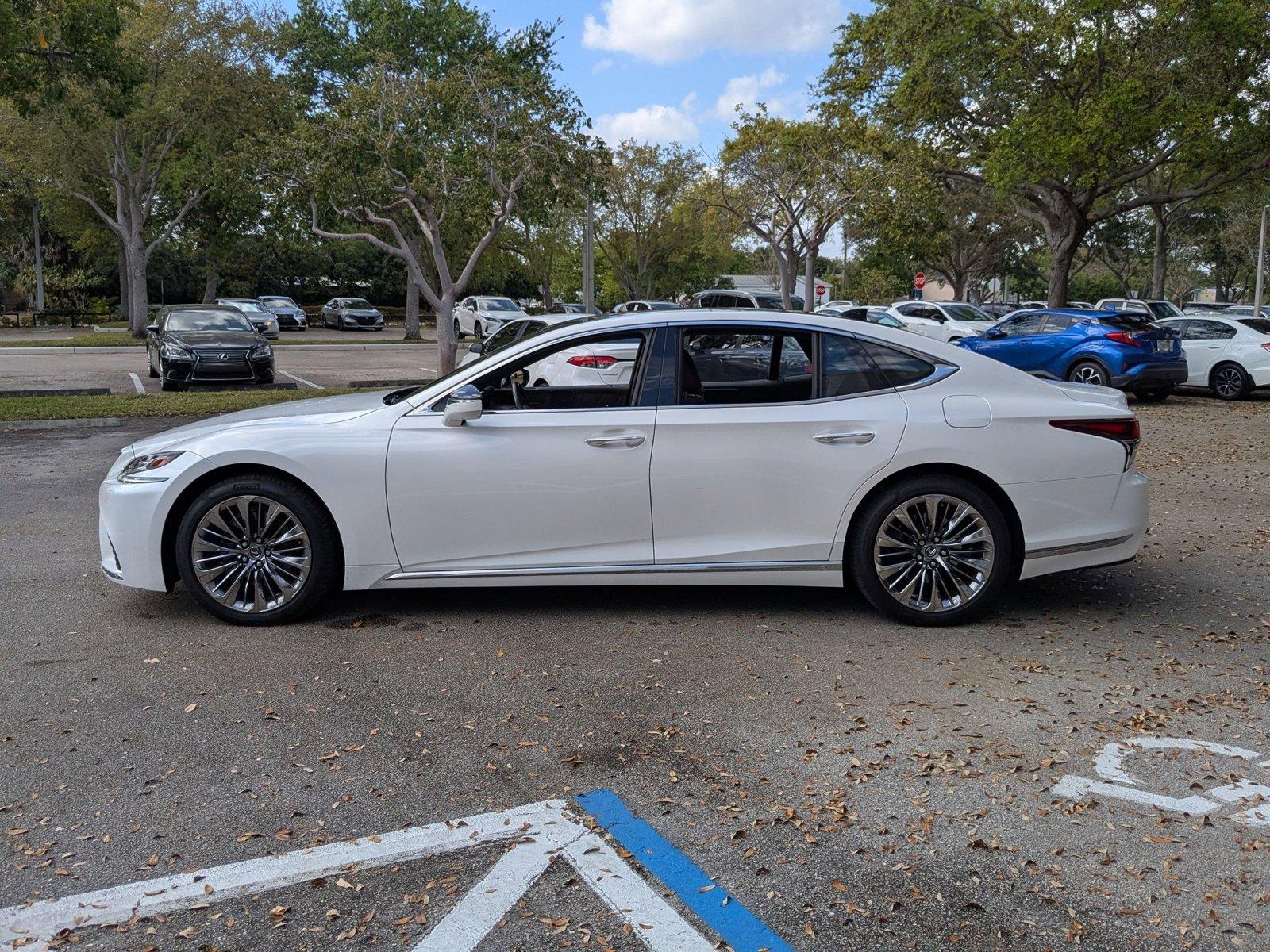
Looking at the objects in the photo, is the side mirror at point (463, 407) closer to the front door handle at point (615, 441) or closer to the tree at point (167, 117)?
the front door handle at point (615, 441)

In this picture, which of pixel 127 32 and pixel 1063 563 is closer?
pixel 1063 563

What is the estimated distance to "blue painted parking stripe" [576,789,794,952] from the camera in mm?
2945

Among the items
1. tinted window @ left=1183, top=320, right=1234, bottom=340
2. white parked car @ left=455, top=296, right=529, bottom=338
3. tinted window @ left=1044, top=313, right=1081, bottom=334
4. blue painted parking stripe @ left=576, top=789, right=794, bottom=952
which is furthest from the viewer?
white parked car @ left=455, top=296, right=529, bottom=338

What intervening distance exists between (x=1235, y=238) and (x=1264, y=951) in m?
59.2

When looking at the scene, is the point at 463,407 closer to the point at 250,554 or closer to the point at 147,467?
the point at 250,554

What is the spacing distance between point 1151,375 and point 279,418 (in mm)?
15450

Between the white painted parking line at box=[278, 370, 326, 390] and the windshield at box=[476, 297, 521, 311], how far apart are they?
55.3 ft

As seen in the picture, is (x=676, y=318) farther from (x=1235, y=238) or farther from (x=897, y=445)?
(x=1235, y=238)

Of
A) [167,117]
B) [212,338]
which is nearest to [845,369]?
[212,338]

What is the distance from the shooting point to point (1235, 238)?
2115 inches

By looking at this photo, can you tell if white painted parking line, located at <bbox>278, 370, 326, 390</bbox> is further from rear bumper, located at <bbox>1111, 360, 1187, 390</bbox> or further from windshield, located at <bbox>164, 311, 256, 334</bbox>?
rear bumper, located at <bbox>1111, 360, 1187, 390</bbox>

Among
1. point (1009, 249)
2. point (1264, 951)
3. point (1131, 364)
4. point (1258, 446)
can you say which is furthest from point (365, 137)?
point (1009, 249)

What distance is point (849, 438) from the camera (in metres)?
5.54

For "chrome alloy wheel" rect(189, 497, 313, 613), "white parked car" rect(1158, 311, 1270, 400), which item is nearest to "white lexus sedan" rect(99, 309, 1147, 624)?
"chrome alloy wheel" rect(189, 497, 313, 613)
